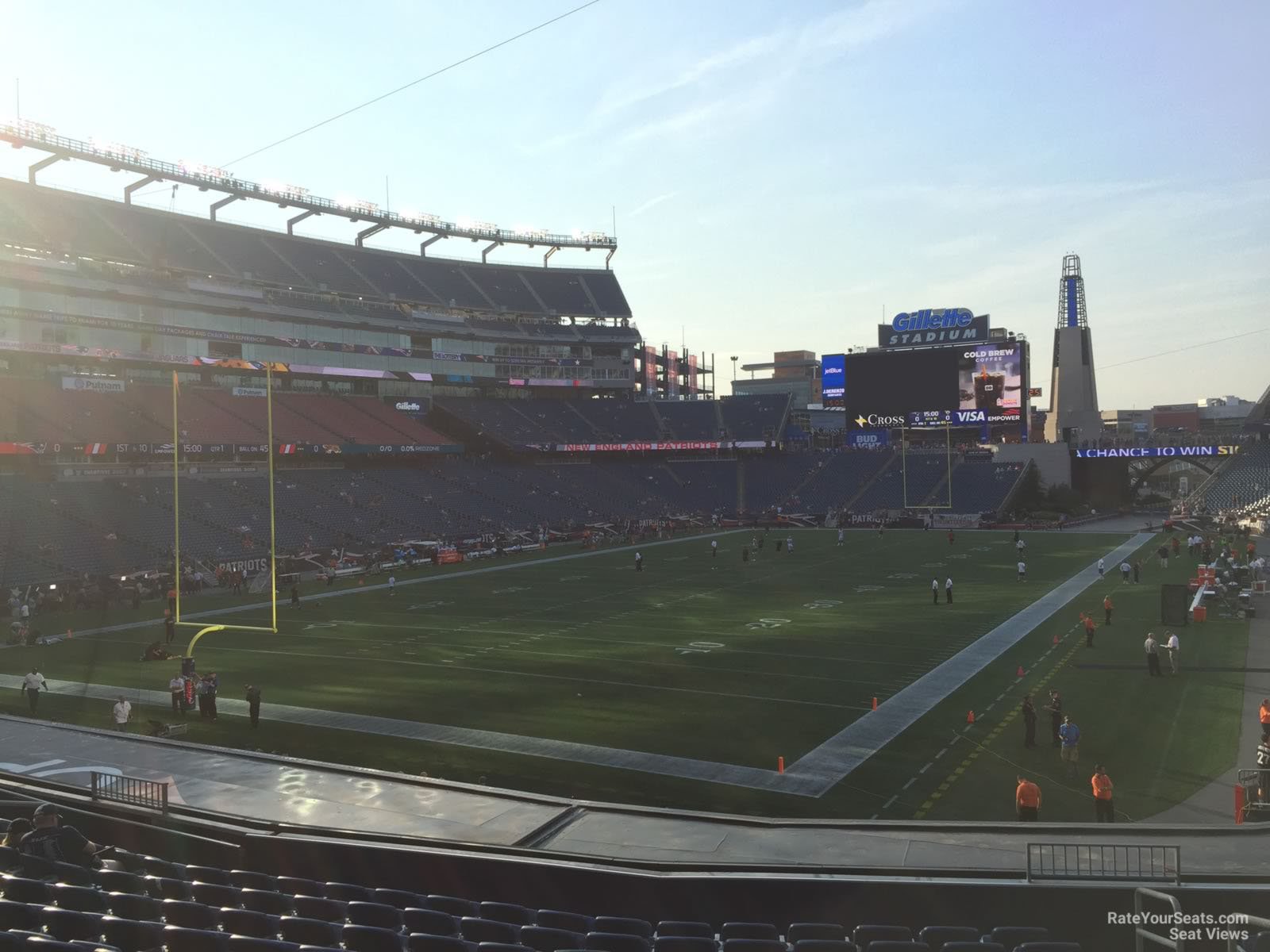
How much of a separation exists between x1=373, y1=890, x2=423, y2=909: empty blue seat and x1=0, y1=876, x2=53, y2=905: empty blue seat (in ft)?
9.24

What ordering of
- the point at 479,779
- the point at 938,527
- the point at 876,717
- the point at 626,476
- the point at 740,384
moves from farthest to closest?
the point at 740,384
the point at 626,476
the point at 938,527
the point at 876,717
the point at 479,779

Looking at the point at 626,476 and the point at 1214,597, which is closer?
the point at 1214,597

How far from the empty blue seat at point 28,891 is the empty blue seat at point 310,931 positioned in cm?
240

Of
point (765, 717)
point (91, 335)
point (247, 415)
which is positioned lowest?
point (765, 717)

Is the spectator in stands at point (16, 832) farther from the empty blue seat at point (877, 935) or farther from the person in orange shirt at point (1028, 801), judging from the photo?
the person in orange shirt at point (1028, 801)

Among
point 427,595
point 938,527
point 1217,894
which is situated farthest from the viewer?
point 938,527

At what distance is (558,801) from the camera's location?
12.2m

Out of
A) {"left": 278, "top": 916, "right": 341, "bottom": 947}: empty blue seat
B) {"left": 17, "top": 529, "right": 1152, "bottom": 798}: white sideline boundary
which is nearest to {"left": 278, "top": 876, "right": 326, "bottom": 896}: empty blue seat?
{"left": 278, "top": 916, "right": 341, "bottom": 947}: empty blue seat

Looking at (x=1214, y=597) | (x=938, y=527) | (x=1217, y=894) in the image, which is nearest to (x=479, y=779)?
(x=1217, y=894)

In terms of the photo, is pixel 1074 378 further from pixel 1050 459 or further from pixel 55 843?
pixel 55 843

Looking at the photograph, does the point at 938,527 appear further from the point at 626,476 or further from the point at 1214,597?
the point at 1214,597

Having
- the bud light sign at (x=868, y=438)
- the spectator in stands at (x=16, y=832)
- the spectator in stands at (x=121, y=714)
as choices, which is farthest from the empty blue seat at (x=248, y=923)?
the bud light sign at (x=868, y=438)

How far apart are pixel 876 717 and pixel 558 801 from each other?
988 centimetres

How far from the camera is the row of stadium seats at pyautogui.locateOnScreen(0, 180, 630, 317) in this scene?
57.9 meters
